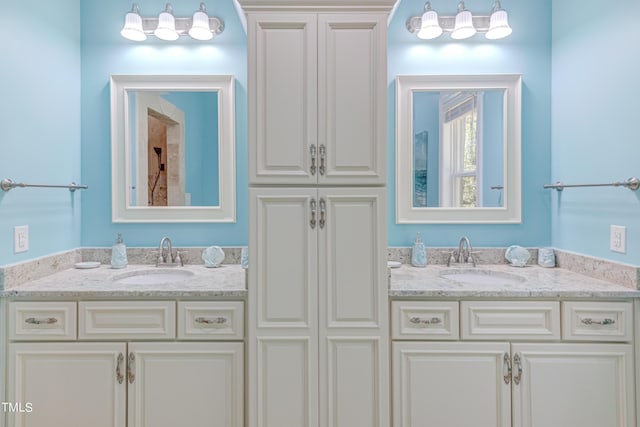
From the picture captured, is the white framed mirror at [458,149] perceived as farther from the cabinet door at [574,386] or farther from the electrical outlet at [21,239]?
the electrical outlet at [21,239]

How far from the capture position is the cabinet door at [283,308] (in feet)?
5.27

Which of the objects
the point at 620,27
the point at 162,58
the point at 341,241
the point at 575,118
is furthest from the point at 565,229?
the point at 162,58

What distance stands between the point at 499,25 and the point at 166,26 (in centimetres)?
195

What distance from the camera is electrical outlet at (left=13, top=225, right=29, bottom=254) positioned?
1766mm

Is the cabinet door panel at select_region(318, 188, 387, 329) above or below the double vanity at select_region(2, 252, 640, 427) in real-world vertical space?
above

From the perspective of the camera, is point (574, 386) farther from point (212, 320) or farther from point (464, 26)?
point (464, 26)

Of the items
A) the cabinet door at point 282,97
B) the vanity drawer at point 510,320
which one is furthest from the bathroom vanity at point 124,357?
the vanity drawer at point 510,320

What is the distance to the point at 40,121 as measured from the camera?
1.94 meters

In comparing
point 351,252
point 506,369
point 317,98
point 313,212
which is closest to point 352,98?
point 317,98

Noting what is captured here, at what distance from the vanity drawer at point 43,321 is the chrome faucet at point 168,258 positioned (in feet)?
1.97

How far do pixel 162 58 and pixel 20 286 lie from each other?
1.47m

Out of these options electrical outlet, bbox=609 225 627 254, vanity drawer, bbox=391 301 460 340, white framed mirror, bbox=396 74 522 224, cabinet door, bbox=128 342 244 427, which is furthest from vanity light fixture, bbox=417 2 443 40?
cabinet door, bbox=128 342 244 427

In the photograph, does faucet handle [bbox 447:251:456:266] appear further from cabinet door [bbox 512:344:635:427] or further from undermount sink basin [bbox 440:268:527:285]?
cabinet door [bbox 512:344:635:427]

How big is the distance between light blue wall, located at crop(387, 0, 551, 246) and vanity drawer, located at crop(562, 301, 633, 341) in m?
0.67
